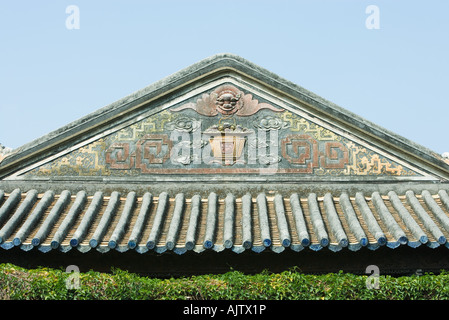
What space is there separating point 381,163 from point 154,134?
410cm

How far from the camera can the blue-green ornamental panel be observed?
40.6 feet

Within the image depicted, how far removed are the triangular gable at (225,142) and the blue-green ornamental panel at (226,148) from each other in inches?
0.7

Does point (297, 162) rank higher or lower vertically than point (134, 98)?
lower

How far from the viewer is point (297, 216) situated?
11.3 meters

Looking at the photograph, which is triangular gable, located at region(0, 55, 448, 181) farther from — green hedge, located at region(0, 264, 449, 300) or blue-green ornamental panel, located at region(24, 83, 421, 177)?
green hedge, located at region(0, 264, 449, 300)

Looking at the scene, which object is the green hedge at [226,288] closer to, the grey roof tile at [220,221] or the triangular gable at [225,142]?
the grey roof tile at [220,221]

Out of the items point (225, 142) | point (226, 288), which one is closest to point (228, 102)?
point (225, 142)

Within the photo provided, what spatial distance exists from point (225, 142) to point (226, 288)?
15.2 ft

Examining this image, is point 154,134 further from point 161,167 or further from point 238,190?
point 238,190

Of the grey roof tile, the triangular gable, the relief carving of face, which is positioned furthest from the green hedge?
the relief carving of face

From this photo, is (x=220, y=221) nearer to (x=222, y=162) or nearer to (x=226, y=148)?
(x=222, y=162)

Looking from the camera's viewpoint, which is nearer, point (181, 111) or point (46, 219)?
point (46, 219)
